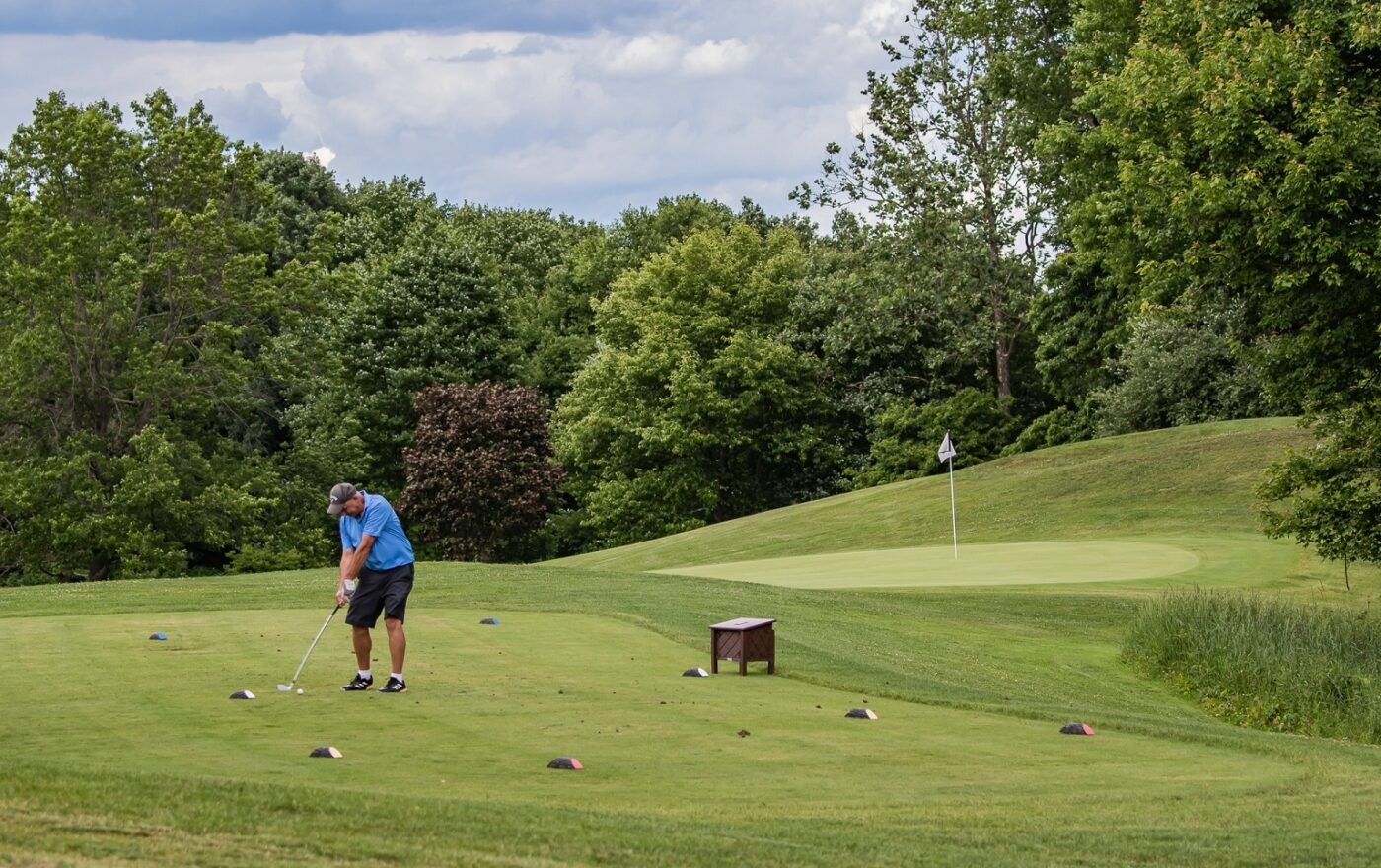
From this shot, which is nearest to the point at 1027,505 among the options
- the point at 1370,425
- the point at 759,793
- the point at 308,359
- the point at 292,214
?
the point at 1370,425

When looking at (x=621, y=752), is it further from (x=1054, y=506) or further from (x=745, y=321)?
(x=745, y=321)

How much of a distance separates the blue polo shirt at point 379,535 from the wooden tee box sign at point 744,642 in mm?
2985

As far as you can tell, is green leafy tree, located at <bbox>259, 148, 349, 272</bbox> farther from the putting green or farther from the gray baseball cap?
the gray baseball cap

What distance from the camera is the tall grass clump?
17062 mm

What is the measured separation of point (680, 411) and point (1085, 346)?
18.1 meters

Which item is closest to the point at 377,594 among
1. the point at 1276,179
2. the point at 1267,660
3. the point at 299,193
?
the point at 1267,660

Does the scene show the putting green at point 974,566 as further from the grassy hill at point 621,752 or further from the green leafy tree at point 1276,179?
the grassy hill at point 621,752

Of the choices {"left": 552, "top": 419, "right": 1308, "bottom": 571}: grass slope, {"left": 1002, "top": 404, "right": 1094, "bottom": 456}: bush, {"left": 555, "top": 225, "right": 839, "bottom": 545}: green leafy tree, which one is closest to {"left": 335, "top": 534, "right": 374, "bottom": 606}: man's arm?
{"left": 552, "top": 419, "right": 1308, "bottom": 571}: grass slope

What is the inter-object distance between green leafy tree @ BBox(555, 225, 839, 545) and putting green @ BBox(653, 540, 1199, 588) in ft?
94.4

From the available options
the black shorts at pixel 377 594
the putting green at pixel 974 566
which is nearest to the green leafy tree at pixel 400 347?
the putting green at pixel 974 566

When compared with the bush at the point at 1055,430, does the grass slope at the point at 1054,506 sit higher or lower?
lower

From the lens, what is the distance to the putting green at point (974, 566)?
27.9 m

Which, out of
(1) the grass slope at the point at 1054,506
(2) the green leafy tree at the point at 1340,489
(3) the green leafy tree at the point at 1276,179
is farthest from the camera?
(1) the grass slope at the point at 1054,506

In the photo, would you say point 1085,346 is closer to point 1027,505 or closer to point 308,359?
point 1027,505
